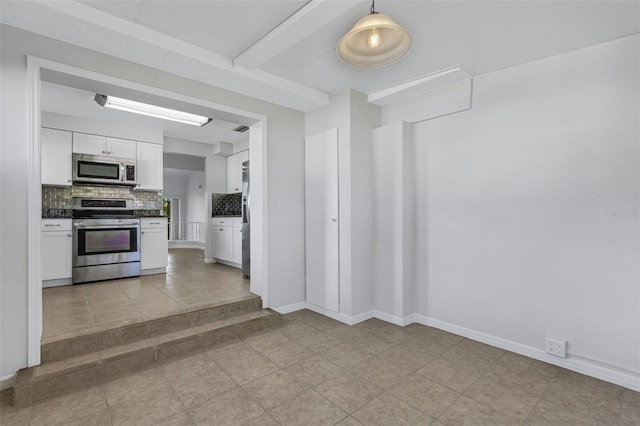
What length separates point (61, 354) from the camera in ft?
7.88

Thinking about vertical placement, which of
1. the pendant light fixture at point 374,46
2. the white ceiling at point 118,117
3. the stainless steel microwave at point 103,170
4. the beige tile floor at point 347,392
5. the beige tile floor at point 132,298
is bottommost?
the beige tile floor at point 347,392

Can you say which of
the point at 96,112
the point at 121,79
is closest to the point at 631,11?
the point at 121,79

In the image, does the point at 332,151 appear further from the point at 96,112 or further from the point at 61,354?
the point at 96,112

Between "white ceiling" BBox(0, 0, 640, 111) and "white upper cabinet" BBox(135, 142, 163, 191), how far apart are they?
2794 mm

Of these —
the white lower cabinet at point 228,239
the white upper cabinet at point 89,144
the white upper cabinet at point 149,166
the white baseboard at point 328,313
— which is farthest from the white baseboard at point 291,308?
the white upper cabinet at point 89,144

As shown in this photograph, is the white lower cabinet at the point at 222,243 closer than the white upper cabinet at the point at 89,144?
No

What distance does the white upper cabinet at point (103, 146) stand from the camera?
4.61 metres

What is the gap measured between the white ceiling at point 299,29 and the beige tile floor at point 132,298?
233 cm

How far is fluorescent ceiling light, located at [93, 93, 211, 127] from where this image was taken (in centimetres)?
364

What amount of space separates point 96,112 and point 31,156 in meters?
2.63

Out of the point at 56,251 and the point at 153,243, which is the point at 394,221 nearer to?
the point at 153,243

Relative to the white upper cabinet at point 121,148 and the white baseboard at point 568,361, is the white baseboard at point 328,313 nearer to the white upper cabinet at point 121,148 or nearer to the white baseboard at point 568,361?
the white baseboard at point 568,361

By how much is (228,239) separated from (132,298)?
2.33 m

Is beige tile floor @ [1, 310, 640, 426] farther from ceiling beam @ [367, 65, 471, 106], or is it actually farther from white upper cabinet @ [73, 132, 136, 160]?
white upper cabinet @ [73, 132, 136, 160]
